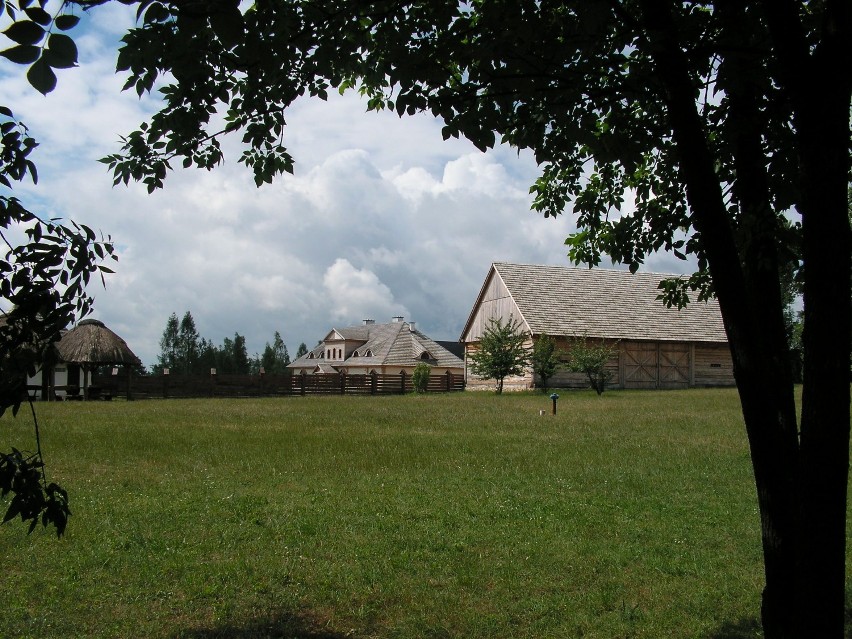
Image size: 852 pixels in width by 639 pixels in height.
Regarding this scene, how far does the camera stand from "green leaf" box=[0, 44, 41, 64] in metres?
2.31

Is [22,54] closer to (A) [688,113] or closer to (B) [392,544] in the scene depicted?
(A) [688,113]

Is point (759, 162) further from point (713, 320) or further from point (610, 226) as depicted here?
point (713, 320)

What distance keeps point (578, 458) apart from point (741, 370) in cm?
963

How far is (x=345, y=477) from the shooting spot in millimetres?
11336

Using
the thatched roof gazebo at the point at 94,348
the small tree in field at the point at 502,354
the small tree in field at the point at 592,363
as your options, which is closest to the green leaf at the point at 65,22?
the small tree in field at the point at 592,363

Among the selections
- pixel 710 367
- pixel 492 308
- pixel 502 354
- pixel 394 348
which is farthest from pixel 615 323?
pixel 394 348

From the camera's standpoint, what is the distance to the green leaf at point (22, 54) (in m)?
2.31

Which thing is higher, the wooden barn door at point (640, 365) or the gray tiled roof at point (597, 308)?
the gray tiled roof at point (597, 308)

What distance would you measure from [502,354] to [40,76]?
37.3 metres

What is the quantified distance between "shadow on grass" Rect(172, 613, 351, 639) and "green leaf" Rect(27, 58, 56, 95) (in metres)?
4.04

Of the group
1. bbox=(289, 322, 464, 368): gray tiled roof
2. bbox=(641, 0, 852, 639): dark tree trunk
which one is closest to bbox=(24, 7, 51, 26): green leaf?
bbox=(641, 0, 852, 639): dark tree trunk

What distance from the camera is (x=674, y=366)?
4362cm

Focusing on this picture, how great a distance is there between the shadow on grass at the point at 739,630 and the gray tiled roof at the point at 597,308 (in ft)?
116

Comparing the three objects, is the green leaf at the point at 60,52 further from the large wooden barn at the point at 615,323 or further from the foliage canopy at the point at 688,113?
the large wooden barn at the point at 615,323
